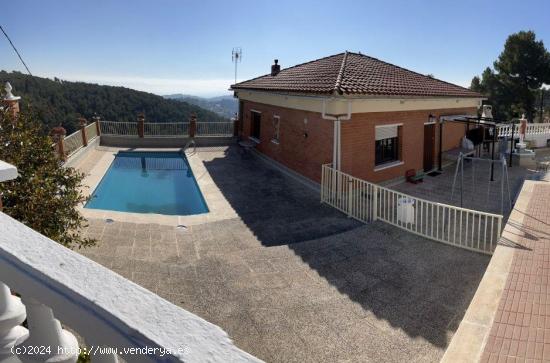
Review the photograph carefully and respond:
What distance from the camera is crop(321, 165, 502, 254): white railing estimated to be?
9.01 metres

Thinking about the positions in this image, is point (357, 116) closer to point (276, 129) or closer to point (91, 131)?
point (276, 129)

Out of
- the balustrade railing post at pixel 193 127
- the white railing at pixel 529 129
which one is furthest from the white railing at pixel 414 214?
the balustrade railing post at pixel 193 127

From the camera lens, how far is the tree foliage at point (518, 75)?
3853cm

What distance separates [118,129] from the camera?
24.7 metres

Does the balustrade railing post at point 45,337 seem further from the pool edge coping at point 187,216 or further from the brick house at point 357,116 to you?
the brick house at point 357,116

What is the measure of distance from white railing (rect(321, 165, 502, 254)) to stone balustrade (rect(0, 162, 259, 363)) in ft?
27.4

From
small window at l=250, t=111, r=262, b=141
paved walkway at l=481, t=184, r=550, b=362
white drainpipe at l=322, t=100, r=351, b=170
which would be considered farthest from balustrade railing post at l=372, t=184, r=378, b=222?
small window at l=250, t=111, r=262, b=141

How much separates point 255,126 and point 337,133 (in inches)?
358

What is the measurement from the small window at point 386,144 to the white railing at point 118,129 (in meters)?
15.4

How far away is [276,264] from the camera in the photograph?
8.30 m

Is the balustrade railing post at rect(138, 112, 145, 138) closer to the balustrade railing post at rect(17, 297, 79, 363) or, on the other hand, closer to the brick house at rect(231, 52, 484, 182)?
the brick house at rect(231, 52, 484, 182)

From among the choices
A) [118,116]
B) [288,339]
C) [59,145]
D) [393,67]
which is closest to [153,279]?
[288,339]

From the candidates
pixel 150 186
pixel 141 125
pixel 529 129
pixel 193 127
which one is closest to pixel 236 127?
pixel 193 127

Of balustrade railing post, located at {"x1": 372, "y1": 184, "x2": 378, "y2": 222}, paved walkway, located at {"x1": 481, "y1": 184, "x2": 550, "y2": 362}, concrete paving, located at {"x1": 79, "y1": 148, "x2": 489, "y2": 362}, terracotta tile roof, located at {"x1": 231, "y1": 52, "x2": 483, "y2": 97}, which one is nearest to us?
paved walkway, located at {"x1": 481, "y1": 184, "x2": 550, "y2": 362}
